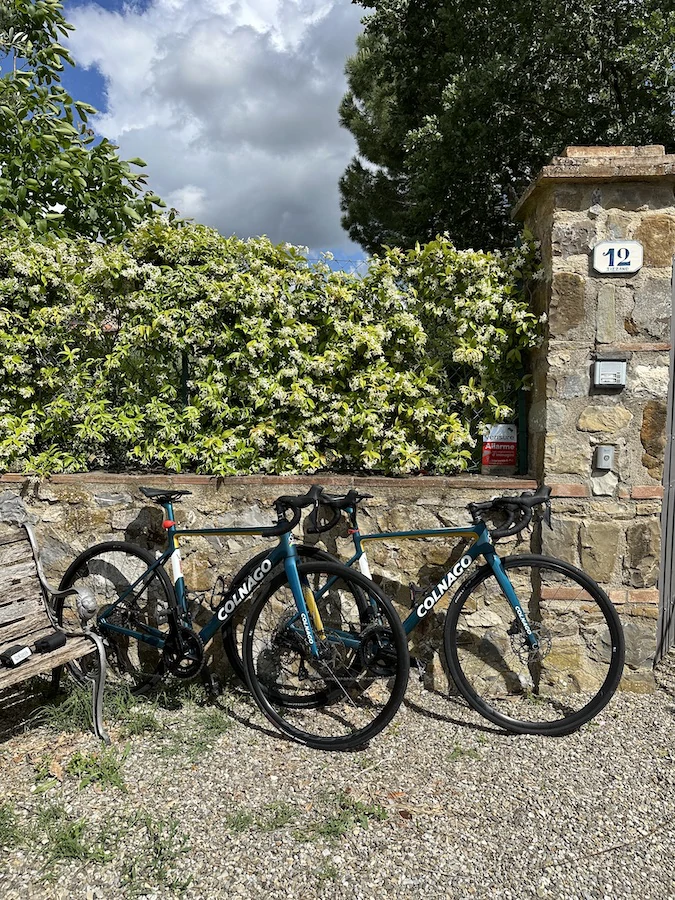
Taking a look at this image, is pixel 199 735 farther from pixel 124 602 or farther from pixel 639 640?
pixel 639 640

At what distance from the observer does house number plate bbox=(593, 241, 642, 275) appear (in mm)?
3189

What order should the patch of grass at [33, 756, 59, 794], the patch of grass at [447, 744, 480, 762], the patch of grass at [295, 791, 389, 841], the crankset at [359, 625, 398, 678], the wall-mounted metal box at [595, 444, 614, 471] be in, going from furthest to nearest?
the wall-mounted metal box at [595, 444, 614, 471], the crankset at [359, 625, 398, 678], the patch of grass at [447, 744, 480, 762], the patch of grass at [33, 756, 59, 794], the patch of grass at [295, 791, 389, 841]

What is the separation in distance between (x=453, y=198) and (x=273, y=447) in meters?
8.81

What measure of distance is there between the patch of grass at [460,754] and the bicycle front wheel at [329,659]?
32cm

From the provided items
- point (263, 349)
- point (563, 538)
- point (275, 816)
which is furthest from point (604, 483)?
point (275, 816)

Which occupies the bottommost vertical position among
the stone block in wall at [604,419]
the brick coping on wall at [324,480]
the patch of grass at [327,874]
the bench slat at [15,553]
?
the patch of grass at [327,874]

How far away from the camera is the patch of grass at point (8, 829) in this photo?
7.43 ft

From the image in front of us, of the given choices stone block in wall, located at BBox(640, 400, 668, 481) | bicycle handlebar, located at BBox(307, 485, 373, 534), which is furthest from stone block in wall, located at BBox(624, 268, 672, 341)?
bicycle handlebar, located at BBox(307, 485, 373, 534)

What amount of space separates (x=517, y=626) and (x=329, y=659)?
94 cm

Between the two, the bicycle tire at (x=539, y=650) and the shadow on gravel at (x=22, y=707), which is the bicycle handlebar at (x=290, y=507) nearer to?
the bicycle tire at (x=539, y=650)

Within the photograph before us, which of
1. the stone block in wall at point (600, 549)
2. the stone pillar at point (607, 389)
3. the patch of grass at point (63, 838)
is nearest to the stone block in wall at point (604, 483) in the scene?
the stone pillar at point (607, 389)

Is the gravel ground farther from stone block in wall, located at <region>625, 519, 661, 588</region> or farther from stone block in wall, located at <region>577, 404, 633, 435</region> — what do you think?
stone block in wall, located at <region>577, 404, 633, 435</region>

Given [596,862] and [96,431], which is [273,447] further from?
[596,862]

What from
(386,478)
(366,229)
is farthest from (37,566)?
(366,229)
